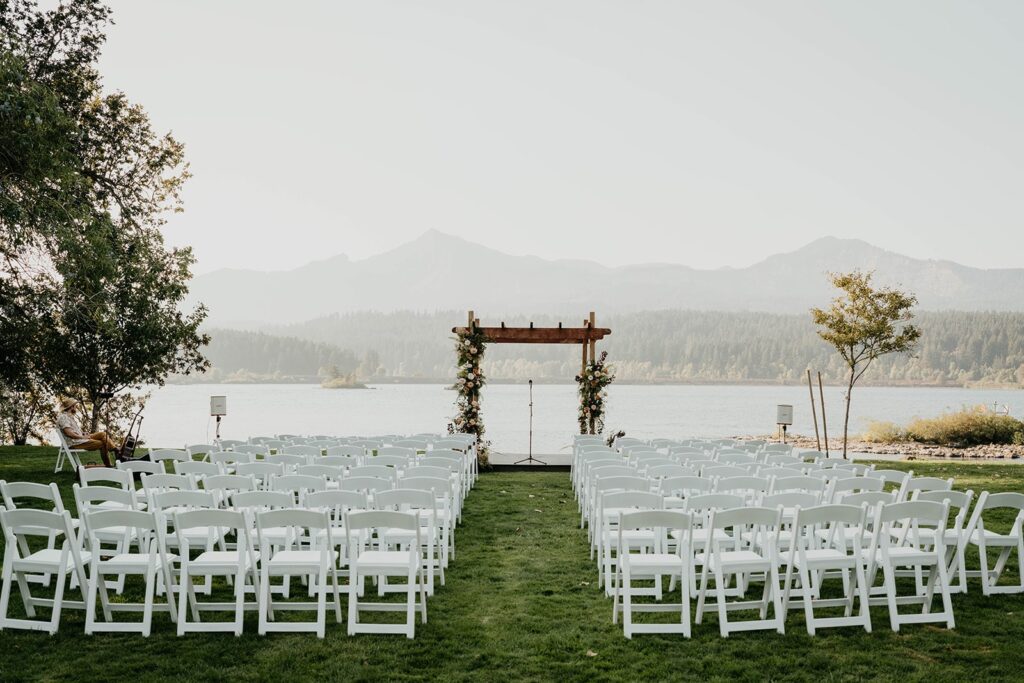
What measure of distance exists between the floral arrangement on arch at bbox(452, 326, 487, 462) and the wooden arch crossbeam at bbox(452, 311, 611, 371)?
0.29 meters

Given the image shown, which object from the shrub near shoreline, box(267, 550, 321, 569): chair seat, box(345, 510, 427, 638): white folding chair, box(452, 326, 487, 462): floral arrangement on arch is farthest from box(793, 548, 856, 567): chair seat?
the shrub near shoreline

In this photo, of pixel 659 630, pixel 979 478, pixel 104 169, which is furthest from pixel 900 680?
pixel 104 169

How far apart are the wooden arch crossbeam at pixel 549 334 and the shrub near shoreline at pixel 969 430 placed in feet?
40.3

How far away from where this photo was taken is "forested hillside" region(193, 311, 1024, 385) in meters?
94.5

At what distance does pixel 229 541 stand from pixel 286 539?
96.1 inches

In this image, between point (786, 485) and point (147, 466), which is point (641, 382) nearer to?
point (147, 466)

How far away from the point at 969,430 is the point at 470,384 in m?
15.4

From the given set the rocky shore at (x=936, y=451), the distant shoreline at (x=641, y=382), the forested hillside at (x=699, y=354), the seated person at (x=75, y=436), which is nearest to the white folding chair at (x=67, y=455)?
the seated person at (x=75, y=436)

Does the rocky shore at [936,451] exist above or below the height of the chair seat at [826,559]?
below

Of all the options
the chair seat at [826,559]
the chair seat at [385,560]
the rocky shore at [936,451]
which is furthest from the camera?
the rocky shore at [936,451]

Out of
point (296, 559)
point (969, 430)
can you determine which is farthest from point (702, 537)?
point (969, 430)

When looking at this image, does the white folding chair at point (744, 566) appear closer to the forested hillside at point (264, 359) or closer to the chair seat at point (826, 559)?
the chair seat at point (826, 559)

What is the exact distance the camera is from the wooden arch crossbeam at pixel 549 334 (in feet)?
54.0

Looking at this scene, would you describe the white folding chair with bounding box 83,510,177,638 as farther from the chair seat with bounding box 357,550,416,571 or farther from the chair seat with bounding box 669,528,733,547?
the chair seat with bounding box 669,528,733,547
